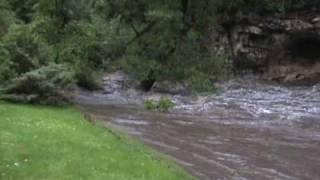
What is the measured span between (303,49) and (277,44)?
2535 mm

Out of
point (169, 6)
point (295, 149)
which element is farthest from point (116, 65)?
point (295, 149)

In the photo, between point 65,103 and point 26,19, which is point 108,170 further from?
point 26,19

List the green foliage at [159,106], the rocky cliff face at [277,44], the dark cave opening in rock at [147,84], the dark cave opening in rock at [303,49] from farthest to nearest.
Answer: the dark cave opening in rock at [303,49]
the rocky cliff face at [277,44]
the dark cave opening in rock at [147,84]
the green foliage at [159,106]

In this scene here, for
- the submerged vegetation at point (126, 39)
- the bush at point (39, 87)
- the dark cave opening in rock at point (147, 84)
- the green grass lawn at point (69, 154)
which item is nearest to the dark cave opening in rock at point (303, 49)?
the submerged vegetation at point (126, 39)

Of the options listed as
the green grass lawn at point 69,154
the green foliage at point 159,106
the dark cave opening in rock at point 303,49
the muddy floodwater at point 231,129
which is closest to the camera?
the green grass lawn at point 69,154

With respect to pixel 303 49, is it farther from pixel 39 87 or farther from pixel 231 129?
pixel 39 87

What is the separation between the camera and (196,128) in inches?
1018

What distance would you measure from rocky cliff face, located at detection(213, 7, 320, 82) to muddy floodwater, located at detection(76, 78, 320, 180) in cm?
1018

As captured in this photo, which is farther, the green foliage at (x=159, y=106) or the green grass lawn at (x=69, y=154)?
the green foliage at (x=159, y=106)

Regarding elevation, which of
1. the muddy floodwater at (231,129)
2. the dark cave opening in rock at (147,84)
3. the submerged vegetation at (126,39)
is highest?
the submerged vegetation at (126,39)

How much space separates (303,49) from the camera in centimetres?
5269

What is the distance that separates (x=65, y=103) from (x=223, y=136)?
316 inches

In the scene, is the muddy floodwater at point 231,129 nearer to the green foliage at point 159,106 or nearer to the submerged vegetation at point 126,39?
the green foliage at point 159,106

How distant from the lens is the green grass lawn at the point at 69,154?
13891 millimetres
